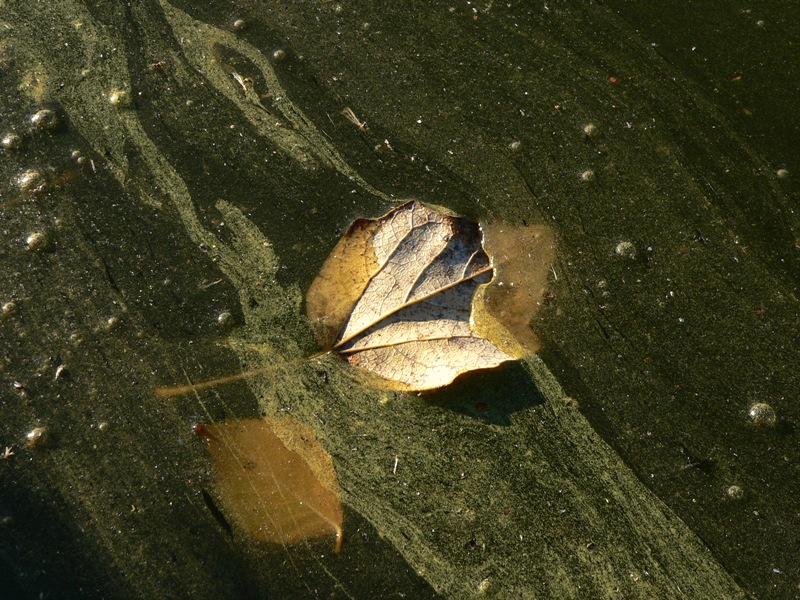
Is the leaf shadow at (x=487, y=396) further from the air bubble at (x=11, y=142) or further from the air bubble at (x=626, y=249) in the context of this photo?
the air bubble at (x=11, y=142)

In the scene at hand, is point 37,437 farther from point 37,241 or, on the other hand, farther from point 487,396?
point 487,396

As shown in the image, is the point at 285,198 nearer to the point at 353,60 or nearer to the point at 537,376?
the point at 353,60

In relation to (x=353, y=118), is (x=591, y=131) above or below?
above

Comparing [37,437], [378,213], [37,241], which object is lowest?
[37,437]

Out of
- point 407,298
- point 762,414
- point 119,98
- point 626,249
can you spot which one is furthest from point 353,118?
point 762,414

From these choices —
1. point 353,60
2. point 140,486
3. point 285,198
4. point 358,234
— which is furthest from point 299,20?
point 140,486

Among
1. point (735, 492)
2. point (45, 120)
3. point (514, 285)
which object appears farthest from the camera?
A: point (45, 120)

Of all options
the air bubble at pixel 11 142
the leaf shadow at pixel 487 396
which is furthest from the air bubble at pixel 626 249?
the air bubble at pixel 11 142
